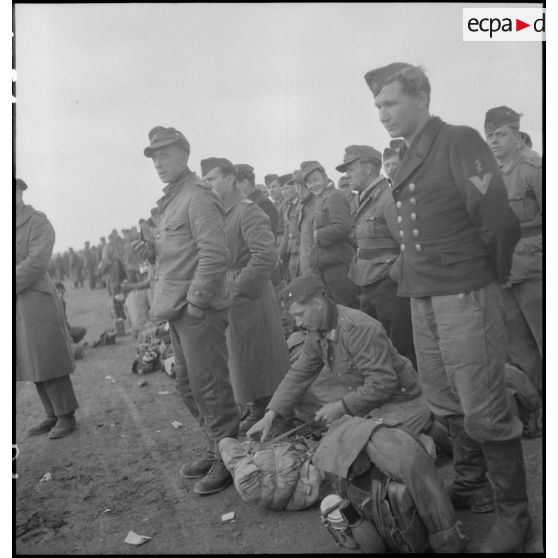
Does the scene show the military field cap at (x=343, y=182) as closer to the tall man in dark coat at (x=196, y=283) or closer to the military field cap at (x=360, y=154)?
the military field cap at (x=360, y=154)

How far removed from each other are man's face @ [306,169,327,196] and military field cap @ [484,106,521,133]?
269 cm

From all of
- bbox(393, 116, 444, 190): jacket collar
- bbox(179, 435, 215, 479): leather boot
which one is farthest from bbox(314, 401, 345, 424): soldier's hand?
bbox(393, 116, 444, 190): jacket collar

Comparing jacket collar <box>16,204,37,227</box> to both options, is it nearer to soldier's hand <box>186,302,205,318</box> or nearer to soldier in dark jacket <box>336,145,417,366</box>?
soldier's hand <box>186,302,205,318</box>

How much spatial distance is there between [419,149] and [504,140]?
1.26 metres

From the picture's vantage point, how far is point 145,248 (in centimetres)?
375

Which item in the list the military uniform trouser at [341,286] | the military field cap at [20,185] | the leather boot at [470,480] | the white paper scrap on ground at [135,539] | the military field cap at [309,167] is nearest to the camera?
the leather boot at [470,480]

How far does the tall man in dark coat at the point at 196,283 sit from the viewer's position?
11.4 ft

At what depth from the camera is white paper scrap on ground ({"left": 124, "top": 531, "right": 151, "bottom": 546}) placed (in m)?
2.93

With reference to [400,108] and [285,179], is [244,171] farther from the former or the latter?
[400,108]

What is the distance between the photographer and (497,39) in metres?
2.97

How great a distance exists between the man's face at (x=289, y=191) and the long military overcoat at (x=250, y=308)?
3.67 meters

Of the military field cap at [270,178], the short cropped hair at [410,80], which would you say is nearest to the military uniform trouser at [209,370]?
the short cropped hair at [410,80]

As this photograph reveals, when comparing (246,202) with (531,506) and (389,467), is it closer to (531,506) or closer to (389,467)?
(389,467)

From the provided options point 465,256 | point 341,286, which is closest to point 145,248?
point 465,256
